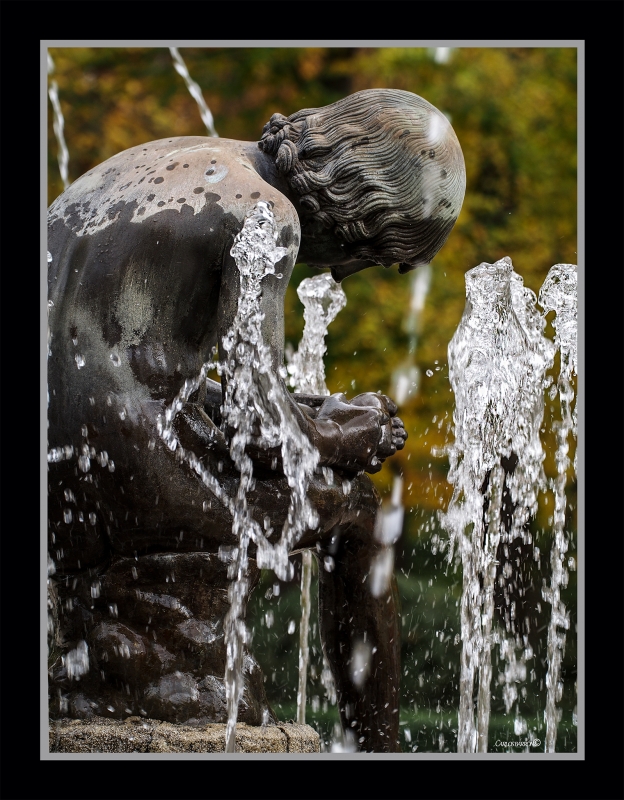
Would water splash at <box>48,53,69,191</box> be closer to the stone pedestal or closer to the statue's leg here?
the statue's leg

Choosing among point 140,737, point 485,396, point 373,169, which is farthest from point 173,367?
point 485,396

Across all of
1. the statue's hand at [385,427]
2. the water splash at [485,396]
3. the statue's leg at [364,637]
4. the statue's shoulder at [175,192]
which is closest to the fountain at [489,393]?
the water splash at [485,396]

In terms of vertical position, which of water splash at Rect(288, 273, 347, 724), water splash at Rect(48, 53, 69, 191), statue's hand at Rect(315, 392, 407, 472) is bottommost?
statue's hand at Rect(315, 392, 407, 472)

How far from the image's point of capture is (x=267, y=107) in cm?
866

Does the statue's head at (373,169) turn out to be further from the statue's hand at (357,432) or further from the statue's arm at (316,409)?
the statue's hand at (357,432)

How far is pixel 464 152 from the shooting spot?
8508mm

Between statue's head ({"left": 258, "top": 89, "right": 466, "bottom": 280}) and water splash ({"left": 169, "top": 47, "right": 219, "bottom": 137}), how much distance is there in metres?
5.82

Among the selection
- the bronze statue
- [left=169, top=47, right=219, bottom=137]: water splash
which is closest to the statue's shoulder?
the bronze statue

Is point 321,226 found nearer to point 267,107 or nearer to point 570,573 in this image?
point 570,573

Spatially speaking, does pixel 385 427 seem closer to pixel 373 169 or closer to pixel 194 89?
pixel 373 169

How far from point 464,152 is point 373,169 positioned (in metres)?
5.85

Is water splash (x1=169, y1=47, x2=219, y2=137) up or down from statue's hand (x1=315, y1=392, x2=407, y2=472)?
up

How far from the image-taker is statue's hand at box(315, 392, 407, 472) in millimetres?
2850

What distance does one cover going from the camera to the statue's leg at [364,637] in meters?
3.12
